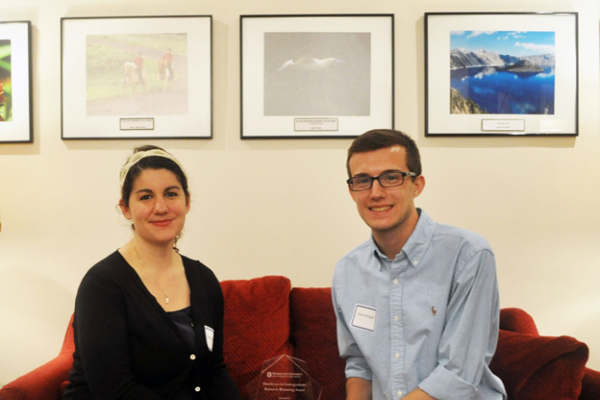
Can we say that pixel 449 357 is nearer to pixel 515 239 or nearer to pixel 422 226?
pixel 422 226

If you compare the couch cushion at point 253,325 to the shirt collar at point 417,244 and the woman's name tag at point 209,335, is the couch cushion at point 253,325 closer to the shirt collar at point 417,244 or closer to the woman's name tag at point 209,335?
the woman's name tag at point 209,335

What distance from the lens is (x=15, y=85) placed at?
9.35ft

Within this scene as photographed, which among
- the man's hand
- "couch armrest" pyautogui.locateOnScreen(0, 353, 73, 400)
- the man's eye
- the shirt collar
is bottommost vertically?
"couch armrest" pyautogui.locateOnScreen(0, 353, 73, 400)

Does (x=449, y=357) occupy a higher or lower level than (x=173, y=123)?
lower

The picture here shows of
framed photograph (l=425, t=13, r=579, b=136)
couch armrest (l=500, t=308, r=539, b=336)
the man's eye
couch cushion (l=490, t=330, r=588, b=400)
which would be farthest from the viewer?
framed photograph (l=425, t=13, r=579, b=136)

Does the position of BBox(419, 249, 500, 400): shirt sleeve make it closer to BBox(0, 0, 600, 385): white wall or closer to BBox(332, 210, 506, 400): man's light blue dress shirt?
BBox(332, 210, 506, 400): man's light blue dress shirt

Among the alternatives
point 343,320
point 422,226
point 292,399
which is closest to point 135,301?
point 292,399

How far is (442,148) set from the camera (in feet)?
9.19

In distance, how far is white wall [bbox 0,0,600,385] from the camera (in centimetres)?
279

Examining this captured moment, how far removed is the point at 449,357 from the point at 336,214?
1367 mm

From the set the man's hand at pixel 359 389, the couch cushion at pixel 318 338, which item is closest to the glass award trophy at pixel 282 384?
the man's hand at pixel 359 389

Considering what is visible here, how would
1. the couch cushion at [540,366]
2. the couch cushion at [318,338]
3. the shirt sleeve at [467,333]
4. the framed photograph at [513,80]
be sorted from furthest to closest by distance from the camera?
the framed photograph at [513,80], the couch cushion at [318,338], the couch cushion at [540,366], the shirt sleeve at [467,333]

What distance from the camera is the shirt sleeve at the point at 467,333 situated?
1.56m

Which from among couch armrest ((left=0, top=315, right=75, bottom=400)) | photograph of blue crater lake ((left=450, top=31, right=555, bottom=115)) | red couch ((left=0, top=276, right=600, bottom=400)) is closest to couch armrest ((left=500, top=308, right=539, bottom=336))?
red couch ((left=0, top=276, right=600, bottom=400))
